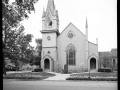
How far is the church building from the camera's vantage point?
4303cm

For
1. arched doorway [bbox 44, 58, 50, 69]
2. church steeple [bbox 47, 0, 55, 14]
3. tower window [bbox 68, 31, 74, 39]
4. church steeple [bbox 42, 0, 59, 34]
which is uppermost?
church steeple [bbox 47, 0, 55, 14]

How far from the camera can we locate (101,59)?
5172 cm

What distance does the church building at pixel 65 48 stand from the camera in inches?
1694

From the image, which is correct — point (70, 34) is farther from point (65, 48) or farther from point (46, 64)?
point (46, 64)

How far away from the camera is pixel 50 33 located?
45.7m

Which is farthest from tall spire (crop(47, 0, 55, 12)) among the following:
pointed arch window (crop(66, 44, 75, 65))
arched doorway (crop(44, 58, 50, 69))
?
arched doorway (crop(44, 58, 50, 69))

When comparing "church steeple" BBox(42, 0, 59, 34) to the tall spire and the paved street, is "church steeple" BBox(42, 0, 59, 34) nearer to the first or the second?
the tall spire

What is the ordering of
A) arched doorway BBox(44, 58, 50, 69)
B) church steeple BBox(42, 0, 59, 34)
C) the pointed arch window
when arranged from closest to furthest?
the pointed arch window < arched doorway BBox(44, 58, 50, 69) < church steeple BBox(42, 0, 59, 34)

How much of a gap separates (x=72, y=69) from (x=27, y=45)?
16.9 m

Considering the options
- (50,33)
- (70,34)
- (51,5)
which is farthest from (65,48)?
(51,5)

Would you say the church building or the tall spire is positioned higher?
the tall spire

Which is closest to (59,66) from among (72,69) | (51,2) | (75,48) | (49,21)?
(72,69)

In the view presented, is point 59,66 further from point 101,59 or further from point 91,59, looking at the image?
point 101,59

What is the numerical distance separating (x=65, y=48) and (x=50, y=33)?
6.30 meters
